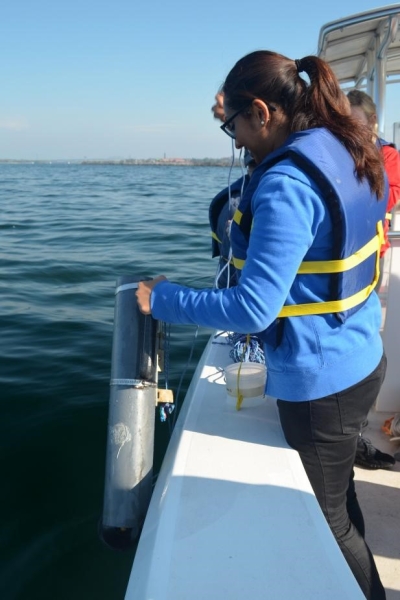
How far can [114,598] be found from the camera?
7.89ft

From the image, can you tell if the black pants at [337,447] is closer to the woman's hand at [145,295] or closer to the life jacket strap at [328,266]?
the life jacket strap at [328,266]

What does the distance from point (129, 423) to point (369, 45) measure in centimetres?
351

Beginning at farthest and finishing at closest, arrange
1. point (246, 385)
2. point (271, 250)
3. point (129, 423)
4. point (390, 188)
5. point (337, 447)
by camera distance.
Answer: point (390, 188) → point (246, 385) → point (129, 423) → point (337, 447) → point (271, 250)

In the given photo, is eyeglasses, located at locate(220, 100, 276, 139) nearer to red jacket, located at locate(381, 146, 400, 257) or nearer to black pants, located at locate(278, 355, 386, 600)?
black pants, located at locate(278, 355, 386, 600)

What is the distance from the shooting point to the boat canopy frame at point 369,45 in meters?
3.44

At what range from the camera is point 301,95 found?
1531mm

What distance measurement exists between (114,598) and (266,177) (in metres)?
1.90

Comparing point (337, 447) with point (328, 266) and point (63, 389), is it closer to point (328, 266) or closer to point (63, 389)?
point (328, 266)

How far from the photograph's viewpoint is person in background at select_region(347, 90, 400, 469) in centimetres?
273

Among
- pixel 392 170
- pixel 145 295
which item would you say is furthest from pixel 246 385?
pixel 392 170

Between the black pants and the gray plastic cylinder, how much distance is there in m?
0.52

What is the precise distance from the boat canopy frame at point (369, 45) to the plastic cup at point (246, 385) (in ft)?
7.66

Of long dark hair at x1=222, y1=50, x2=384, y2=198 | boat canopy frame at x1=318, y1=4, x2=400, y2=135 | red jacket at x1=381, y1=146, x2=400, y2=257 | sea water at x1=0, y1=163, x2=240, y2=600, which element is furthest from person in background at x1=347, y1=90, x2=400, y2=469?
sea water at x1=0, y1=163, x2=240, y2=600

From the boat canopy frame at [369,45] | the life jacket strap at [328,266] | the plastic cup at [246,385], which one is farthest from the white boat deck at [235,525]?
the boat canopy frame at [369,45]
